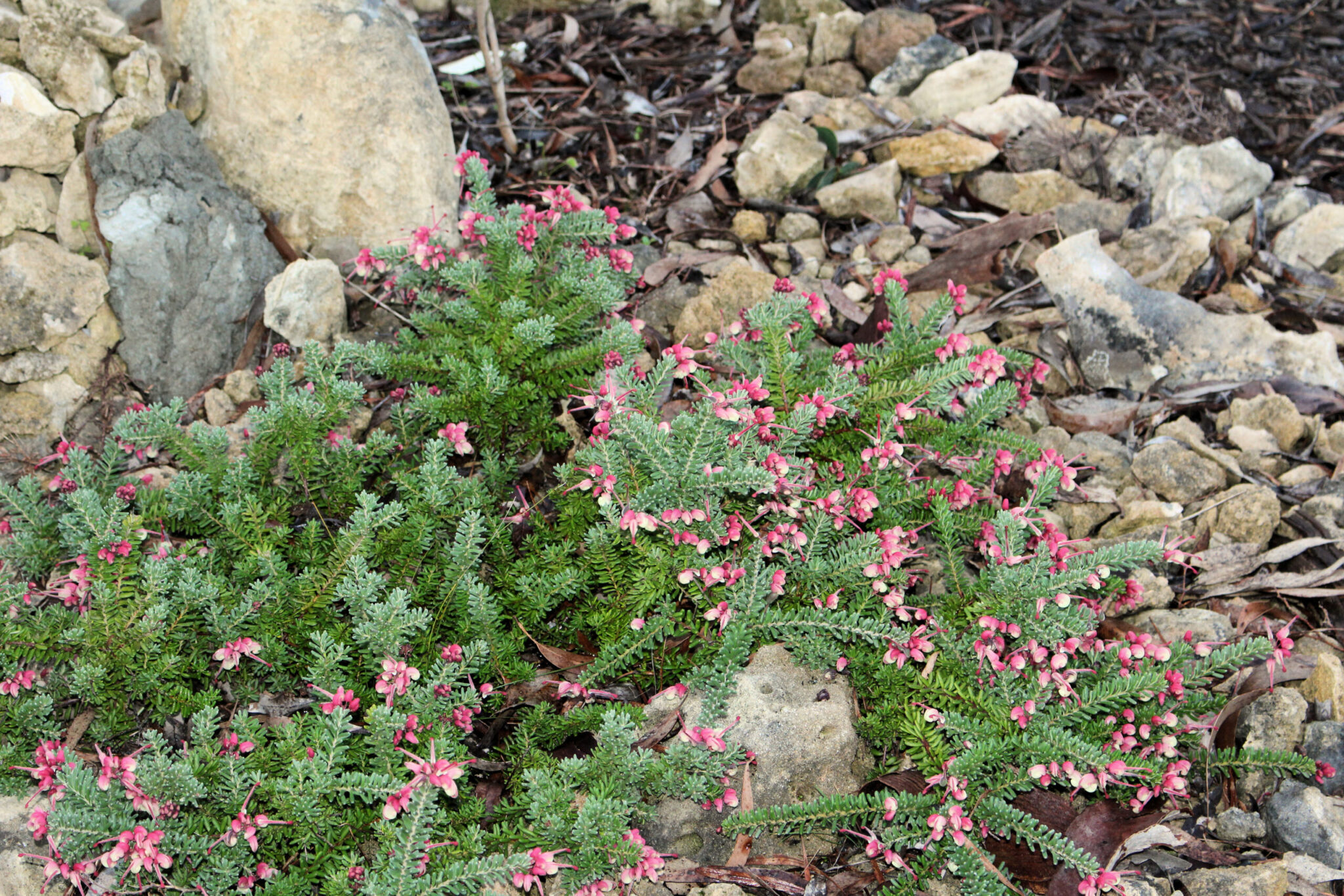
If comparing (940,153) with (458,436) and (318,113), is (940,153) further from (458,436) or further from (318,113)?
(458,436)

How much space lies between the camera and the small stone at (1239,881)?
2.43m

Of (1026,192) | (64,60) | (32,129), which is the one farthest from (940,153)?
(32,129)

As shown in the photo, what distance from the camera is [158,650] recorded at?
8.96 ft

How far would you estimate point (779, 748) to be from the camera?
2.69 meters

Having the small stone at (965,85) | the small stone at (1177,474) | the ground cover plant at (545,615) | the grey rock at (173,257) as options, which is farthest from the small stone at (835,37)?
the grey rock at (173,257)

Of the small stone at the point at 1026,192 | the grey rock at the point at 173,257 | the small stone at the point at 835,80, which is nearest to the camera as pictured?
the grey rock at the point at 173,257

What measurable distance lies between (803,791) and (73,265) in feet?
11.5

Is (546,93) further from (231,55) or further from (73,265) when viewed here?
(73,265)

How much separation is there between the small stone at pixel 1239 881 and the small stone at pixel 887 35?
4.85m

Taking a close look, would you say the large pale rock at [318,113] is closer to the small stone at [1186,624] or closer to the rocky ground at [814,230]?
the rocky ground at [814,230]

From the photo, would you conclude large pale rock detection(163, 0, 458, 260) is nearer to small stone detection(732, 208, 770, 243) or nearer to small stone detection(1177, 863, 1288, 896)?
small stone detection(732, 208, 770, 243)

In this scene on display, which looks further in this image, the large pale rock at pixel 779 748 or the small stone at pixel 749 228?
the small stone at pixel 749 228

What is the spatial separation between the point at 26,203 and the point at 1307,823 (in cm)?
508

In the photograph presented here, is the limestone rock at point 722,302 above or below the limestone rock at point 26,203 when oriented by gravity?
below
